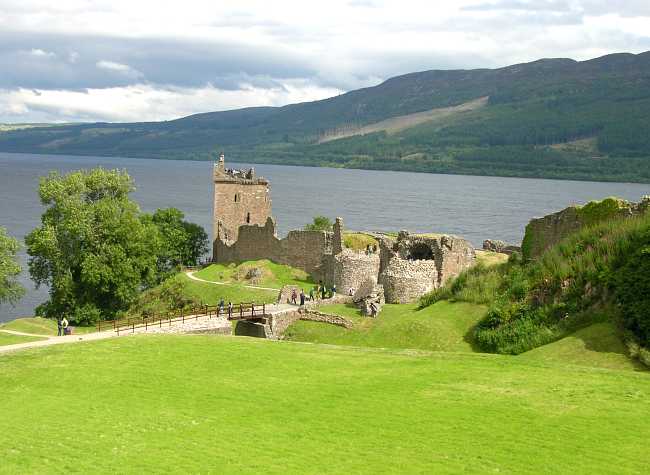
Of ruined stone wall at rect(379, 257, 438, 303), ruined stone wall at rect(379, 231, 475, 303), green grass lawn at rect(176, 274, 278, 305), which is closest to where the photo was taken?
ruined stone wall at rect(379, 257, 438, 303)

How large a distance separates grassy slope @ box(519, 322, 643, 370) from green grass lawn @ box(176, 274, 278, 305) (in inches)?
1186

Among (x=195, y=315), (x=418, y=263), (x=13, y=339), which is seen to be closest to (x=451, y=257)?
(x=418, y=263)

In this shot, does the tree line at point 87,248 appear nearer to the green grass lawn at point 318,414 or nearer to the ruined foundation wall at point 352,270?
the ruined foundation wall at point 352,270

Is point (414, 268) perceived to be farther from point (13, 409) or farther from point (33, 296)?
point (33, 296)

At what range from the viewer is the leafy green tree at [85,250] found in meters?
58.4

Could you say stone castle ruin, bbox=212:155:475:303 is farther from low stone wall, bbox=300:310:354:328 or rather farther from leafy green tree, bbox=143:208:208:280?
leafy green tree, bbox=143:208:208:280

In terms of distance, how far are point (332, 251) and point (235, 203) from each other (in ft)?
58.3

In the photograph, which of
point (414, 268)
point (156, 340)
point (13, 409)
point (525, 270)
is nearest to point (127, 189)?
point (414, 268)

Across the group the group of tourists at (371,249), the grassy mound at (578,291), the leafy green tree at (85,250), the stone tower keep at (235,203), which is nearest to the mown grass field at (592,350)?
the grassy mound at (578,291)

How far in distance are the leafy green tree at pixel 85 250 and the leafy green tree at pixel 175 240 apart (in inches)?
734

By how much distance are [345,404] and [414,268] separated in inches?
1143

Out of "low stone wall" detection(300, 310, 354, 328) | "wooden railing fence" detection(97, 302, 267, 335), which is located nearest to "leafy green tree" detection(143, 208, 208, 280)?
"wooden railing fence" detection(97, 302, 267, 335)

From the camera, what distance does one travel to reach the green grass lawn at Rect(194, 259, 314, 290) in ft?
214

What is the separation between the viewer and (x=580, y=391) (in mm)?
22516
